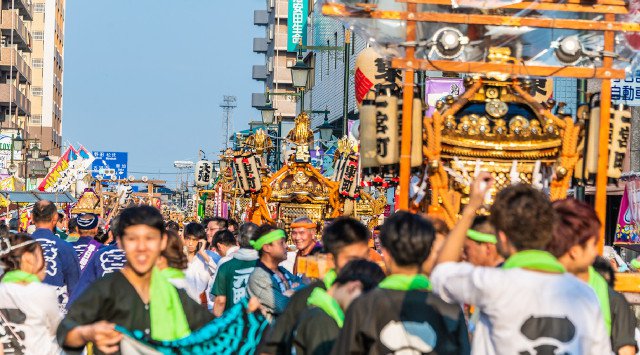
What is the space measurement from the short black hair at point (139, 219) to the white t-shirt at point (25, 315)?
6.58ft

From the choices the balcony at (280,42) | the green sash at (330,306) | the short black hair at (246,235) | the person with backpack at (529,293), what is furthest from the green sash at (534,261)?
the balcony at (280,42)

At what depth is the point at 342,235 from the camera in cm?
688

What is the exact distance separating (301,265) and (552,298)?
187 inches

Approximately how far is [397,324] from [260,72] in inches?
4883

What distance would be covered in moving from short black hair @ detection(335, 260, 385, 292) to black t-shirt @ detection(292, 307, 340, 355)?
19cm

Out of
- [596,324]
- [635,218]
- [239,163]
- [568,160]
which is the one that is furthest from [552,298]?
[239,163]

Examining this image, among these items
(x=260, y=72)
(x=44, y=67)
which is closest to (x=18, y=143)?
(x=44, y=67)

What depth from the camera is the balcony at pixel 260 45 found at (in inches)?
5054

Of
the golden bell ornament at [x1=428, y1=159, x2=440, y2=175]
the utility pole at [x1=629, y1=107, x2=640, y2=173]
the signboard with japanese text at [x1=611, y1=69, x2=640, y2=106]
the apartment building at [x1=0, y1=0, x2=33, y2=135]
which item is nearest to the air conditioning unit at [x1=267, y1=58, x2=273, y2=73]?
the apartment building at [x1=0, y1=0, x2=33, y2=135]

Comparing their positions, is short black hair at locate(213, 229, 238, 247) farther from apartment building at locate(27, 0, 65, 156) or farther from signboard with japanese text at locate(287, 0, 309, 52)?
apartment building at locate(27, 0, 65, 156)

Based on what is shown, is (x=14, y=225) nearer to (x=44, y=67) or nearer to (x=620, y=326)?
(x=620, y=326)

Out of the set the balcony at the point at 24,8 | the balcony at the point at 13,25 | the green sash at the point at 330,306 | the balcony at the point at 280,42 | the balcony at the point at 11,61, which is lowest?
the green sash at the point at 330,306

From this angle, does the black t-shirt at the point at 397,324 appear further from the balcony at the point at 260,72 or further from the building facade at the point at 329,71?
the balcony at the point at 260,72

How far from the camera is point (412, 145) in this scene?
33.0 ft
